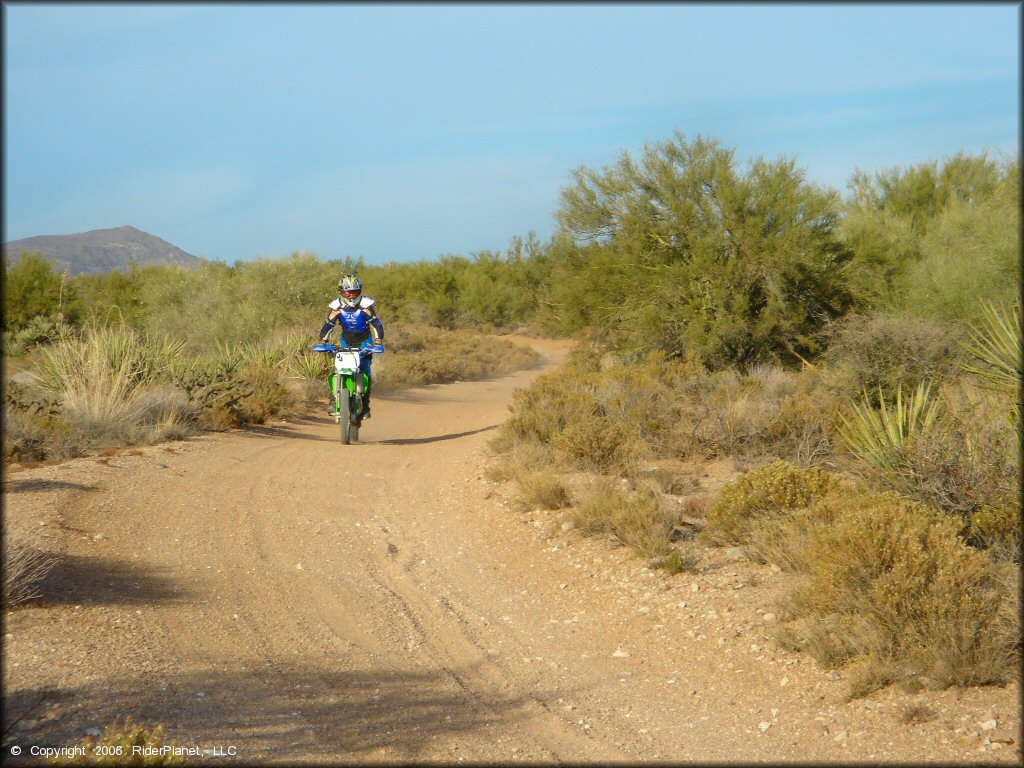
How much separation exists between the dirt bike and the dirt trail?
9.83 ft

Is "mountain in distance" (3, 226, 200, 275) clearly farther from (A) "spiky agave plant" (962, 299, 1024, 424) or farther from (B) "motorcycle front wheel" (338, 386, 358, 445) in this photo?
(A) "spiky agave plant" (962, 299, 1024, 424)

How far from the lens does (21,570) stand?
212 inches

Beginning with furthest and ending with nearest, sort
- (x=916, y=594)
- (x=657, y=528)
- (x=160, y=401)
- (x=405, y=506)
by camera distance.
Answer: (x=160, y=401), (x=405, y=506), (x=657, y=528), (x=916, y=594)

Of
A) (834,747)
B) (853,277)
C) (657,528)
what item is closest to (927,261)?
(853,277)

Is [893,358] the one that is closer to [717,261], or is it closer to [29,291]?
[717,261]

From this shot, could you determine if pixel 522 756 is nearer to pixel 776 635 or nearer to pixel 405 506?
pixel 776 635

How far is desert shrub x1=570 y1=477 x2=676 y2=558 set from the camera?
710 centimetres

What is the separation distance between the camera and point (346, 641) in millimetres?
5605

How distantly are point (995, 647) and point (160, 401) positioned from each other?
10.1m

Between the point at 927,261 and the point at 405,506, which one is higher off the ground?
the point at 927,261

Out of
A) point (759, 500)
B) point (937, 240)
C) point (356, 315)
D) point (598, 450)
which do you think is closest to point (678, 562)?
point (759, 500)

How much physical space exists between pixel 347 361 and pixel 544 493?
4714mm

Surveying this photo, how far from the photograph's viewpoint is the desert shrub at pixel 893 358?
11.8 meters

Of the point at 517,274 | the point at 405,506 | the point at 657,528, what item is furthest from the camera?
the point at 517,274
